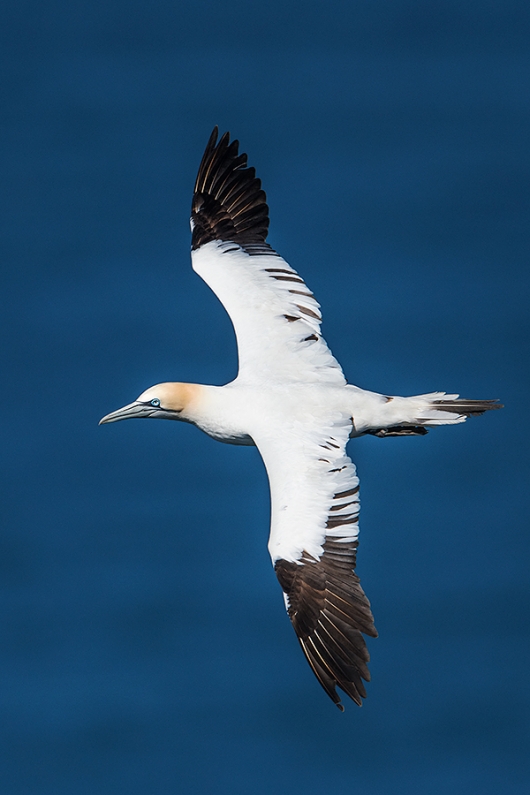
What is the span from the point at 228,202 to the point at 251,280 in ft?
3.91

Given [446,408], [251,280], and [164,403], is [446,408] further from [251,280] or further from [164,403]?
[164,403]

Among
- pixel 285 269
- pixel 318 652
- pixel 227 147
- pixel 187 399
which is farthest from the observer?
pixel 227 147

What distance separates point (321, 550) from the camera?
11797 mm

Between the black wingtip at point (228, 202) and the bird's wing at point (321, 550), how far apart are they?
306 cm

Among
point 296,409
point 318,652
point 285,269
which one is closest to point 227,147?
point 285,269

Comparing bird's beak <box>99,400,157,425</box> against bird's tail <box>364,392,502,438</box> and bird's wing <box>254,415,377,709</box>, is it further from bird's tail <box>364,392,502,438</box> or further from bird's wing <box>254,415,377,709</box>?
bird's tail <box>364,392,502,438</box>

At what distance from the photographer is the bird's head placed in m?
13.5

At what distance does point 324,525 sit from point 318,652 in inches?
41.9

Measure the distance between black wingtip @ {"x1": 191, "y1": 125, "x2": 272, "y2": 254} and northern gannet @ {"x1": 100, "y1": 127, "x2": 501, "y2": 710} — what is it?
1 cm

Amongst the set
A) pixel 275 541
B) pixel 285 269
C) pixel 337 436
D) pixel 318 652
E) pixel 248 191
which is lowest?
pixel 318 652

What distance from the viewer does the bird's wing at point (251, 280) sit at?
1351 centimetres

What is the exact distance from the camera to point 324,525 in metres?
11.9

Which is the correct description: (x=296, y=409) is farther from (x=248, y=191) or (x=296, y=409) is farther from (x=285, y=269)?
(x=248, y=191)

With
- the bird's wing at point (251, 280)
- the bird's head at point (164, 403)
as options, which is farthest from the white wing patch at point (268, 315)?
the bird's head at point (164, 403)
